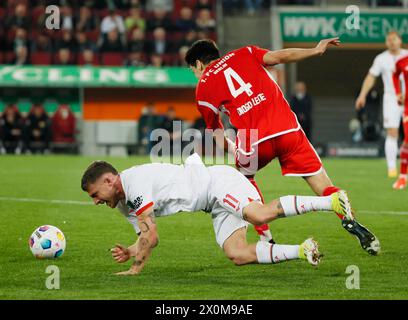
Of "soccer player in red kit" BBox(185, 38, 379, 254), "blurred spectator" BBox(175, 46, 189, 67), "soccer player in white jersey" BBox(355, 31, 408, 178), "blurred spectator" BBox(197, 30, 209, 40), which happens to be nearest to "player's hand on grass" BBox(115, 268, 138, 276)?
"soccer player in red kit" BBox(185, 38, 379, 254)

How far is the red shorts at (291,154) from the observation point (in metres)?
9.47

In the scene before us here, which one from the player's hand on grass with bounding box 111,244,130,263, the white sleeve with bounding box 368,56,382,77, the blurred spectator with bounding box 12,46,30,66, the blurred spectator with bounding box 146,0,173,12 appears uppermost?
the blurred spectator with bounding box 146,0,173,12

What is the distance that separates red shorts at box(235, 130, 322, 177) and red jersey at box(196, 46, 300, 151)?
0.21ft

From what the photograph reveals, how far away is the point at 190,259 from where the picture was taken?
31.6ft

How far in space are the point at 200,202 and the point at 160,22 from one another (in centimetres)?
2155

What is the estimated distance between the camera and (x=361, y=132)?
28250 mm

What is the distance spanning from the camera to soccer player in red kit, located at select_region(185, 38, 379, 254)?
9.45 m

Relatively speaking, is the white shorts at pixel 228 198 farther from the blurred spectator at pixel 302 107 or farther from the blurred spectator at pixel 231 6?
the blurred spectator at pixel 231 6

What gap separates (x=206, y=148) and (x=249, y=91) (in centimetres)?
1604

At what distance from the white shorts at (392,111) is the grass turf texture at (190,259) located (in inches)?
67.5

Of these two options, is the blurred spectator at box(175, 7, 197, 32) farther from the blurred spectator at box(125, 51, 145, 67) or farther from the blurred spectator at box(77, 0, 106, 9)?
the blurred spectator at box(77, 0, 106, 9)

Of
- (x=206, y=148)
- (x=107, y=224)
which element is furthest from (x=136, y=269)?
(x=206, y=148)
